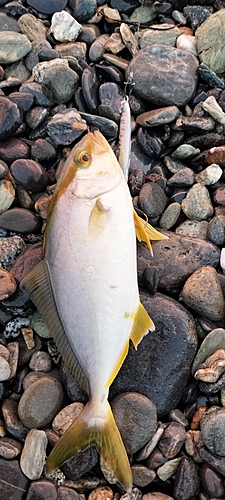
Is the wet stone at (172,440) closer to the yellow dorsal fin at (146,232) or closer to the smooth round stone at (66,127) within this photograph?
the yellow dorsal fin at (146,232)

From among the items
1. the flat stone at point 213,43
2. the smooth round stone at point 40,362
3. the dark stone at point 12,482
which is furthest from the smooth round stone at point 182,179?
the dark stone at point 12,482

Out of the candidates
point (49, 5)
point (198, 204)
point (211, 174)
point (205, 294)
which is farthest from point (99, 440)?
point (49, 5)

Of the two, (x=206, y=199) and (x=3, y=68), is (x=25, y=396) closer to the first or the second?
(x=206, y=199)

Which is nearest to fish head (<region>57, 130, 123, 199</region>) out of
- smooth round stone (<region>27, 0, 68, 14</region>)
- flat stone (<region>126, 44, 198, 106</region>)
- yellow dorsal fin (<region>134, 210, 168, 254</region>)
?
yellow dorsal fin (<region>134, 210, 168, 254</region>)

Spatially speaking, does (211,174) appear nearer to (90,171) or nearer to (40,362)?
(90,171)

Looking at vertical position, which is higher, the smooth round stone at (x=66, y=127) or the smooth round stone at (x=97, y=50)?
the smooth round stone at (x=97, y=50)

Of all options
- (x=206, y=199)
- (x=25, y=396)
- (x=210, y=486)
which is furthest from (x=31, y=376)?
(x=206, y=199)
